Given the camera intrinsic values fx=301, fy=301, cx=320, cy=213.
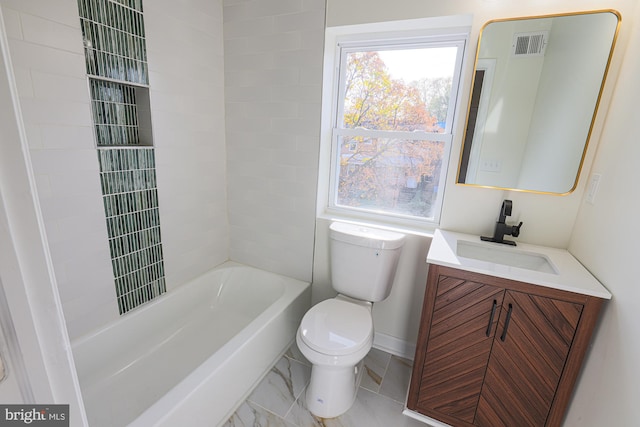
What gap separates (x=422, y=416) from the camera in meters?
1.53

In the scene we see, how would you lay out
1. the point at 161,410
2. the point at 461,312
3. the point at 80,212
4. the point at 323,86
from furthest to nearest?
the point at 323,86, the point at 80,212, the point at 461,312, the point at 161,410

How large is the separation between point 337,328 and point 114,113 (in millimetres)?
1649

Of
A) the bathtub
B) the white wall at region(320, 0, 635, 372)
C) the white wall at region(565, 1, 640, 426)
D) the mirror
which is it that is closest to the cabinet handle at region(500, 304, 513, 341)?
the white wall at region(565, 1, 640, 426)

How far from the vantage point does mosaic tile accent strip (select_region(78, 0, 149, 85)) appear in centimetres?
139

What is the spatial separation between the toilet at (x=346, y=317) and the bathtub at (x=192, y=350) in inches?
12.8

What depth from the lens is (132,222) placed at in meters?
1.69

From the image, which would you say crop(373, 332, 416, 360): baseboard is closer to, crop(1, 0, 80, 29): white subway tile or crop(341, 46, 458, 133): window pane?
crop(341, 46, 458, 133): window pane

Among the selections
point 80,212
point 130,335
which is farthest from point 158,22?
point 130,335

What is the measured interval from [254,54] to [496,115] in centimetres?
151

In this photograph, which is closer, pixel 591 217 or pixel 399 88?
pixel 591 217

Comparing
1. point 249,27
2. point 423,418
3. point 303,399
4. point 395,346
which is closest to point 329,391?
point 303,399

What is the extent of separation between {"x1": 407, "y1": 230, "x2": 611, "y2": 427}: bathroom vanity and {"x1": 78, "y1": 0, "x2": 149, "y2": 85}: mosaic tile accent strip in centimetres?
176

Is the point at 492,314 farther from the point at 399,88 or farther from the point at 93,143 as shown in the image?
the point at 93,143

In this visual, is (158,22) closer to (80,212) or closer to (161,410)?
(80,212)
